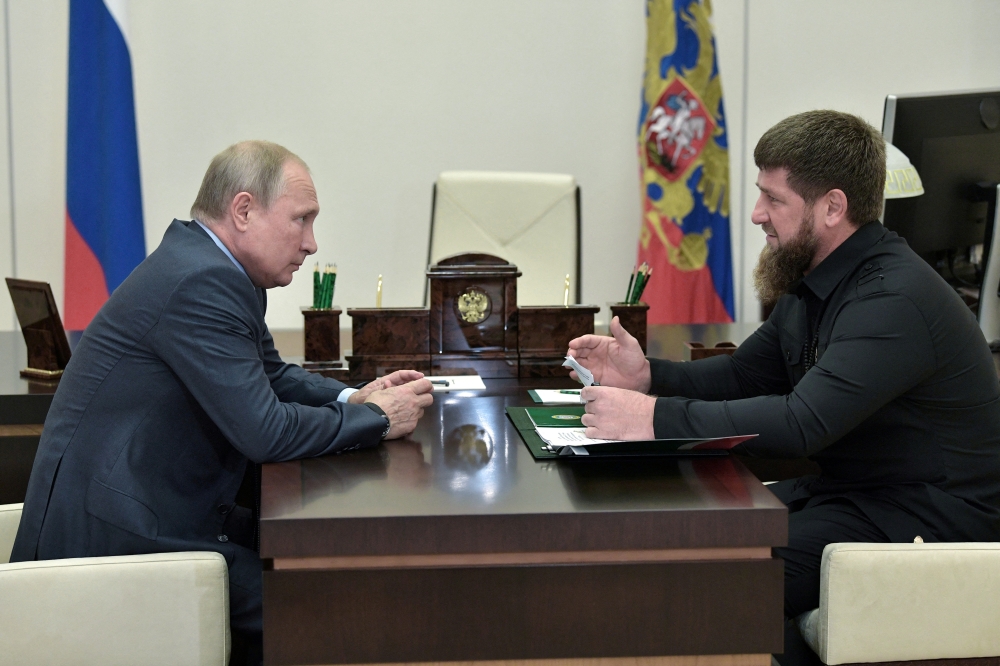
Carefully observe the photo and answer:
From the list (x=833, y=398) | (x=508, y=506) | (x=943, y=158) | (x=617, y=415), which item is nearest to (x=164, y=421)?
(x=508, y=506)

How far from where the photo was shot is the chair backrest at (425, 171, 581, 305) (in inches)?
143

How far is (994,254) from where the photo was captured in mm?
2660

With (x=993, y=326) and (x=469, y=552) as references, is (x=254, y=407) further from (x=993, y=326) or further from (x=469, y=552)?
(x=993, y=326)

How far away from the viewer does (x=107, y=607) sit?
1.33 m

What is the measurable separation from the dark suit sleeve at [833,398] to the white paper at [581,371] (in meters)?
0.35

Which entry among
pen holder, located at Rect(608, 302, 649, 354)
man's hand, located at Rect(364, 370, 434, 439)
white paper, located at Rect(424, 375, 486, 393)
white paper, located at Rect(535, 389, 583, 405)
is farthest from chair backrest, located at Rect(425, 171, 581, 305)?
man's hand, located at Rect(364, 370, 434, 439)

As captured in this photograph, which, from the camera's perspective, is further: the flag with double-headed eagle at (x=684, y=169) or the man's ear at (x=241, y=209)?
the flag with double-headed eagle at (x=684, y=169)

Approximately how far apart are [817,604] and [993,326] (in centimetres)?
158

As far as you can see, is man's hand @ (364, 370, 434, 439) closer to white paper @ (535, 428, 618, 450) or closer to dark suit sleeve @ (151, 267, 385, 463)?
dark suit sleeve @ (151, 267, 385, 463)

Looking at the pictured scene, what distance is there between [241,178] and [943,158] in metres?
2.03

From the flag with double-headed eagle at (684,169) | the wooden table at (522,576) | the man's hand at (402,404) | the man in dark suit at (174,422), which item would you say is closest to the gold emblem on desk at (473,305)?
the man's hand at (402,404)

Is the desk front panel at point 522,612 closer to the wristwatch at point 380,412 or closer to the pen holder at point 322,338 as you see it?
the wristwatch at point 380,412

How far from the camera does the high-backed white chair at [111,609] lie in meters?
1.33

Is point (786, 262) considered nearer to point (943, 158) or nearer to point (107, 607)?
point (943, 158)
